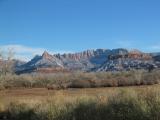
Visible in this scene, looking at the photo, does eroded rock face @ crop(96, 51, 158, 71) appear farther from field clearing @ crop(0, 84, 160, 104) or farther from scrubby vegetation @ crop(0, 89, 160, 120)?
scrubby vegetation @ crop(0, 89, 160, 120)

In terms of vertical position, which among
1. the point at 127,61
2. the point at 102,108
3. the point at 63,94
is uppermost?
the point at 102,108

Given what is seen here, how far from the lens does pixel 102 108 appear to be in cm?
2022

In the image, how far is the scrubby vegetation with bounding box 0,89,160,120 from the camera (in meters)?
17.0

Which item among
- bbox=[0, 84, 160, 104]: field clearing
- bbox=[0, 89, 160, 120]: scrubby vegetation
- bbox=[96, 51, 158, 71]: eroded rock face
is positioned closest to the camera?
bbox=[0, 89, 160, 120]: scrubby vegetation

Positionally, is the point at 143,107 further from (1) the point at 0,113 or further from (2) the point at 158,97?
(1) the point at 0,113

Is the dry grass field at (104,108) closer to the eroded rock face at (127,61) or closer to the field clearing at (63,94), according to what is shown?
the field clearing at (63,94)

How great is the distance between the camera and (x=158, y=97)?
16.7m

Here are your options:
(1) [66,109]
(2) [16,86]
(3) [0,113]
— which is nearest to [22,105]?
(3) [0,113]

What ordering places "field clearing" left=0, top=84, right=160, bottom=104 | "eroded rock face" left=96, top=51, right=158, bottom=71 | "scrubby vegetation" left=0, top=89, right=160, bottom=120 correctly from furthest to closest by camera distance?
"eroded rock face" left=96, top=51, right=158, bottom=71, "field clearing" left=0, top=84, right=160, bottom=104, "scrubby vegetation" left=0, top=89, right=160, bottom=120

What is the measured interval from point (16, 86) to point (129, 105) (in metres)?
58.3

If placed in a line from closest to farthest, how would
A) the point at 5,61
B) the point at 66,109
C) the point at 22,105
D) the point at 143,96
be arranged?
the point at 143,96, the point at 66,109, the point at 22,105, the point at 5,61

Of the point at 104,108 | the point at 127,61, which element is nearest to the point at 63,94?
the point at 104,108

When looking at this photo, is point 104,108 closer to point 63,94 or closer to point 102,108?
point 102,108

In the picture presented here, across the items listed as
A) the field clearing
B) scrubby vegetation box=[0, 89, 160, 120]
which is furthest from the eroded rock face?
scrubby vegetation box=[0, 89, 160, 120]
